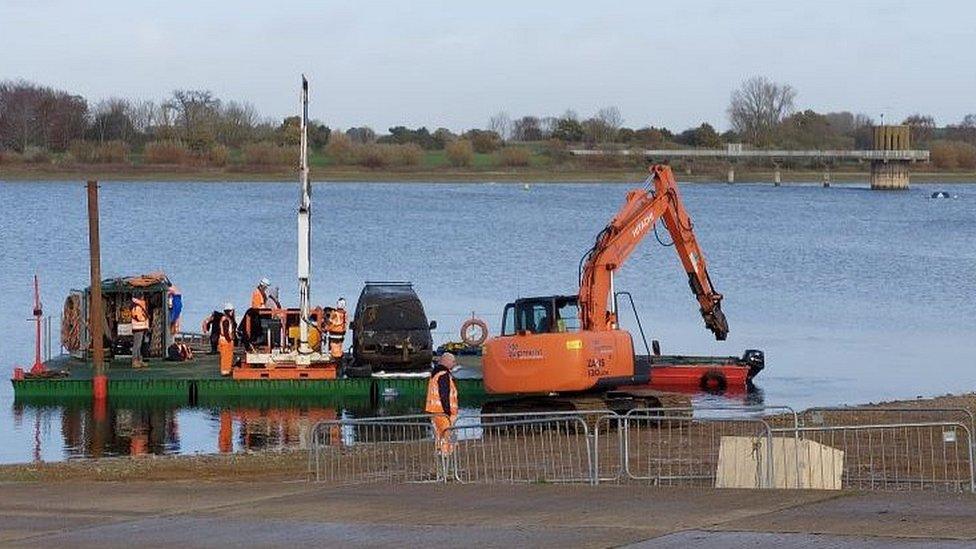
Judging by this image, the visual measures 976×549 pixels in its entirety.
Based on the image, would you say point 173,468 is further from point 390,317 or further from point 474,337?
point 474,337

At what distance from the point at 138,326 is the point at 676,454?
17334 millimetres

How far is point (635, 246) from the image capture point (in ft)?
111

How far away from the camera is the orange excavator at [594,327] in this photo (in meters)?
27.8

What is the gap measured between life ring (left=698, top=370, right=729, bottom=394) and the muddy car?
5407 mm

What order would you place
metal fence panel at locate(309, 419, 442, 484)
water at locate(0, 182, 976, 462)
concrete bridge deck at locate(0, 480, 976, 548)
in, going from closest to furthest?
1. concrete bridge deck at locate(0, 480, 976, 548)
2. metal fence panel at locate(309, 419, 442, 484)
3. water at locate(0, 182, 976, 462)

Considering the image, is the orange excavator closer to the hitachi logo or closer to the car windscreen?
the hitachi logo

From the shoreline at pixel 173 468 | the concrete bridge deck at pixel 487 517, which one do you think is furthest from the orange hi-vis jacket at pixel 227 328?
the concrete bridge deck at pixel 487 517

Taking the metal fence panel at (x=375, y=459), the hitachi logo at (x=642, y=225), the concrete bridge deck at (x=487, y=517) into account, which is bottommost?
the metal fence panel at (x=375, y=459)

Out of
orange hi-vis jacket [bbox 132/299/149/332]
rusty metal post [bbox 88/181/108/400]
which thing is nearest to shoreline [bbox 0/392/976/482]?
rusty metal post [bbox 88/181/108/400]

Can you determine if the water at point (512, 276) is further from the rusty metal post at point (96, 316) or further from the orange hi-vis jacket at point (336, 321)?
the orange hi-vis jacket at point (336, 321)

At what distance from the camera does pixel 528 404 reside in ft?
92.7

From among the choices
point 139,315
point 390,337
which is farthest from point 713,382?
point 139,315

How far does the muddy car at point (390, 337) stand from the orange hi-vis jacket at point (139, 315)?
4193 mm

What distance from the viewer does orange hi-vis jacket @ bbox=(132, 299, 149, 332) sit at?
1495 inches
